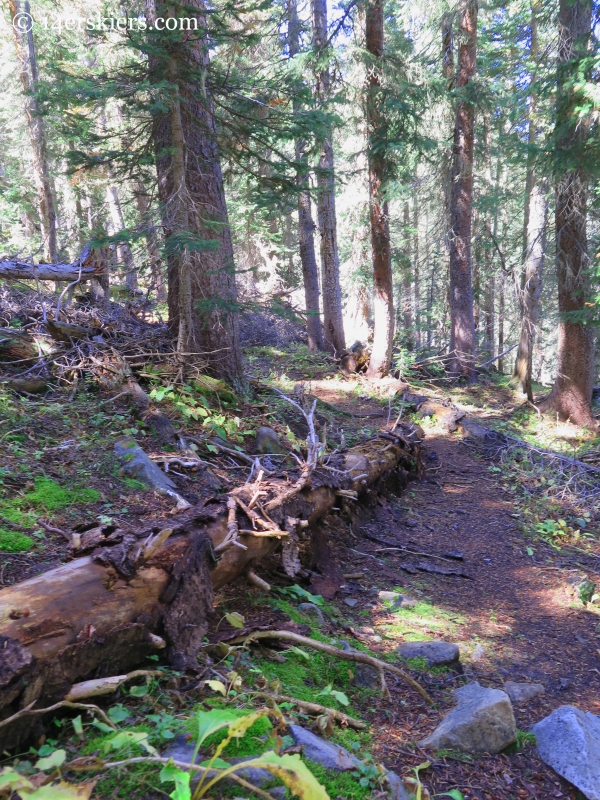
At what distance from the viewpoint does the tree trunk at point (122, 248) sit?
673cm

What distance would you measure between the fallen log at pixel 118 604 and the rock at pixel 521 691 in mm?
1894

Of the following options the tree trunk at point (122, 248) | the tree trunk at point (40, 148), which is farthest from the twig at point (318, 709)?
the tree trunk at point (40, 148)

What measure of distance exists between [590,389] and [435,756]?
35.4ft

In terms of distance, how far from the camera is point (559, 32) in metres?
10.2

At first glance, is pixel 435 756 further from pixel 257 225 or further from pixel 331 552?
pixel 257 225

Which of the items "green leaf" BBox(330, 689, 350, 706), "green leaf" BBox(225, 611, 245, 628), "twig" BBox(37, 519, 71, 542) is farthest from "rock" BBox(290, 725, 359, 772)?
"twig" BBox(37, 519, 71, 542)

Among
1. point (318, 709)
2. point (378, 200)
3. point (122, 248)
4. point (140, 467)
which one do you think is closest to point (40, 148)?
point (122, 248)

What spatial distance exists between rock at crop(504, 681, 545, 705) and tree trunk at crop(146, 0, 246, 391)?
530cm

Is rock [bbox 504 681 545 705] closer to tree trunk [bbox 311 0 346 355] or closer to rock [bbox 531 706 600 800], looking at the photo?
rock [bbox 531 706 600 800]

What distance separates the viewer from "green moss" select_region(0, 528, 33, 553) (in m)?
3.43

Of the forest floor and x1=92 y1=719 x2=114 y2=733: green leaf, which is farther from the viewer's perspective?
the forest floor

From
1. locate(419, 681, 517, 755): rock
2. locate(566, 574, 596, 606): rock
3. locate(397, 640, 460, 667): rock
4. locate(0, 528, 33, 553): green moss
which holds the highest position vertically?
locate(0, 528, 33, 553): green moss

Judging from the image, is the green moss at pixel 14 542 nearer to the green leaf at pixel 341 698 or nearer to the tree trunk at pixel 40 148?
the green leaf at pixel 341 698

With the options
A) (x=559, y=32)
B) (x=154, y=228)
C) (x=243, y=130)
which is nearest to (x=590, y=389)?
(x=559, y=32)
